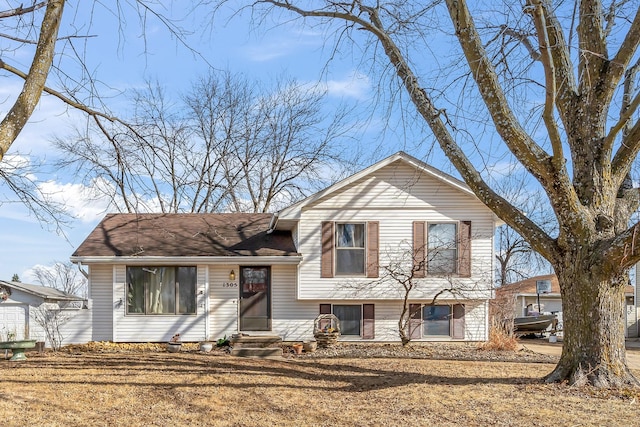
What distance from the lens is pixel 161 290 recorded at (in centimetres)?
1620

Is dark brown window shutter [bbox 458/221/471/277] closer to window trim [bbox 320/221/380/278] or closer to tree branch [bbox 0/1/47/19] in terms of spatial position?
window trim [bbox 320/221/380/278]

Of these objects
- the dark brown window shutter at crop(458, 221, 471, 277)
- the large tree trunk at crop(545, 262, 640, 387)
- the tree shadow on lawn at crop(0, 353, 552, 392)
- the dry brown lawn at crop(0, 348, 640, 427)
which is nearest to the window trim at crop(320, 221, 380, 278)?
the dark brown window shutter at crop(458, 221, 471, 277)

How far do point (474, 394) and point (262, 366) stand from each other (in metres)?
4.27

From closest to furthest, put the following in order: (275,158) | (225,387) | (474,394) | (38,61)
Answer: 1. (38,61)
2. (474,394)
3. (225,387)
4. (275,158)

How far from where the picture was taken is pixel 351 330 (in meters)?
16.2

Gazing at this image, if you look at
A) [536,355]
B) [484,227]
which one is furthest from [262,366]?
[484,227]

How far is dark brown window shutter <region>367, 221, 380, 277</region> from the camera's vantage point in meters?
15.9

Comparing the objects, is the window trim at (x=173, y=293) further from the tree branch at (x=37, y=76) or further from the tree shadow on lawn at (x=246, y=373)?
the tree branch at (x=37, y=76)

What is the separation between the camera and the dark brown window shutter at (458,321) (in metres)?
16.2

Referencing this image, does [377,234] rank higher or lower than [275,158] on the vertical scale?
lower

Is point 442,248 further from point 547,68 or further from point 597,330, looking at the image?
point 547,68

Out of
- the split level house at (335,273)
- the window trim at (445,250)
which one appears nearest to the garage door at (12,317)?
the split level house at (335,273)

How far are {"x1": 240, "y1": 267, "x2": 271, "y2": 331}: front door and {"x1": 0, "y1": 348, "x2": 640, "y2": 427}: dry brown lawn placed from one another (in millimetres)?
4829

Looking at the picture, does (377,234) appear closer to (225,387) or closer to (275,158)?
(225,387)
